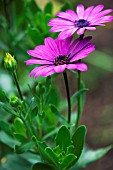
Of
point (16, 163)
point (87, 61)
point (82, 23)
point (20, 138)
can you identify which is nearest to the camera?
point (82, 23)

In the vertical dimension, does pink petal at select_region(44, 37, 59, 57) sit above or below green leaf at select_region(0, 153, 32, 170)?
above

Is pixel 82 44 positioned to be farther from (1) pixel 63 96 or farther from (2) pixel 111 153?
(1) pixel 63 96

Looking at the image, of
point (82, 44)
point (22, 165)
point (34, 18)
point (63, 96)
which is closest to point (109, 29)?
point (63, 96)

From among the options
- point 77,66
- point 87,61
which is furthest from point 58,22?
point 87,61

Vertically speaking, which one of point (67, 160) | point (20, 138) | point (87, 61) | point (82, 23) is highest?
point (87, 61)

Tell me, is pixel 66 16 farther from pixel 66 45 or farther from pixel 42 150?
pixel 42 150

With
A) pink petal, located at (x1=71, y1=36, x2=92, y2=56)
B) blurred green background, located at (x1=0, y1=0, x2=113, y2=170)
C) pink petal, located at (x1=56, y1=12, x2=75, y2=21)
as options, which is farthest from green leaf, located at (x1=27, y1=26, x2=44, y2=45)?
pink petal, located at (x1=71, y1=36, x2=92, y2=56)

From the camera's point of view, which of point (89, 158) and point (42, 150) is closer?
point (42, 150)

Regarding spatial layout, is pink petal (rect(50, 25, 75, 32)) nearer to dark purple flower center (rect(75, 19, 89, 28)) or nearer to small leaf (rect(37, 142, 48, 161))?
dark purple flower center (rect(75, 19, 89, 28))
